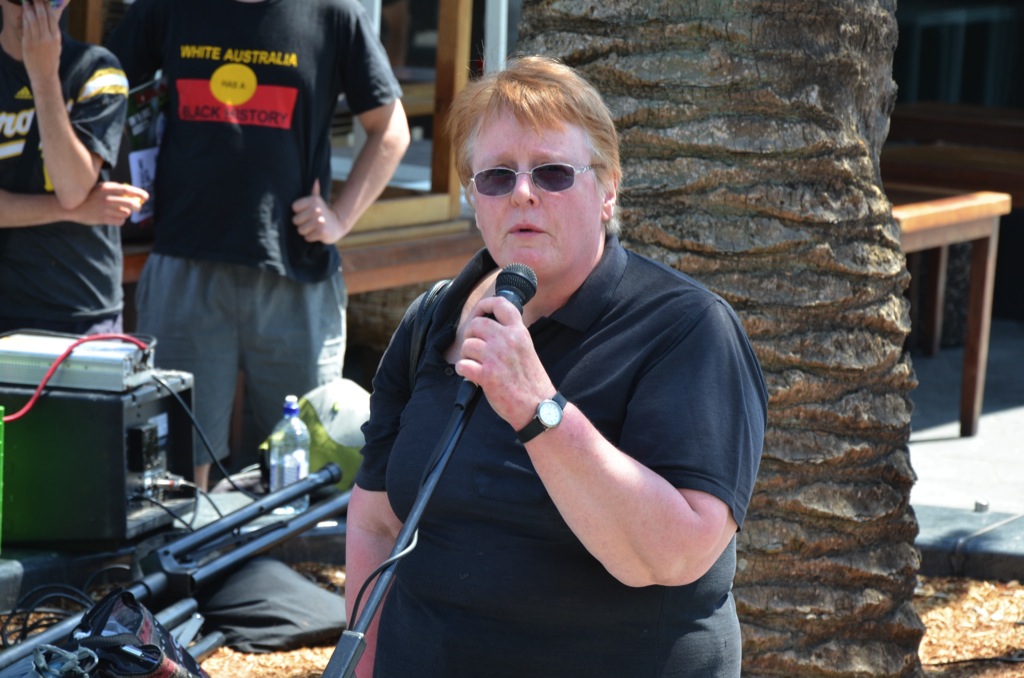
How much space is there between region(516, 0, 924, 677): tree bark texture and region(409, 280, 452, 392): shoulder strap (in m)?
1.07

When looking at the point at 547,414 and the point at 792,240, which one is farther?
the point at 792,240

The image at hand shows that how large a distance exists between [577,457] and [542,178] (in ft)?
1.71

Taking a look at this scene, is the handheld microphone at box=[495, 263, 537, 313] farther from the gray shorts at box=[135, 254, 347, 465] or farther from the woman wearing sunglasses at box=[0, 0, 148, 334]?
the gray shorts at box=[135, 254, 347, 465]

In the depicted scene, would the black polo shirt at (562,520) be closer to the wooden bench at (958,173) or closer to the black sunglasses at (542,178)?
the black sunglasses at (542,178)

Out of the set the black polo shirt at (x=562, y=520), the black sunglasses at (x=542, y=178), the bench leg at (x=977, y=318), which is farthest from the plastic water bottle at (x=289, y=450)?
the bench leg at (x=977, y=318)

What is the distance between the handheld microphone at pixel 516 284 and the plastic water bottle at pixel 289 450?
2.98m

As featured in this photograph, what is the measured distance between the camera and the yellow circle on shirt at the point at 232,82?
5078 millimetres

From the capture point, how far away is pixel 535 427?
2.05 m

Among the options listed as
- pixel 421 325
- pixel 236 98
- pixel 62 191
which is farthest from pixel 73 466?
pixel 421 325

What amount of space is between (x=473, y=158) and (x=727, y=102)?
1189mm

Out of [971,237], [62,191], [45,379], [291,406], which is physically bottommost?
[291,406]

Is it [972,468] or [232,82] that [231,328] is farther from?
[972,468]

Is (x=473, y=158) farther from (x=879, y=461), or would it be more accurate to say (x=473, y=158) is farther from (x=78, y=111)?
(x=78, y=111)

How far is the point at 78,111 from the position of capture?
471 centimetres
